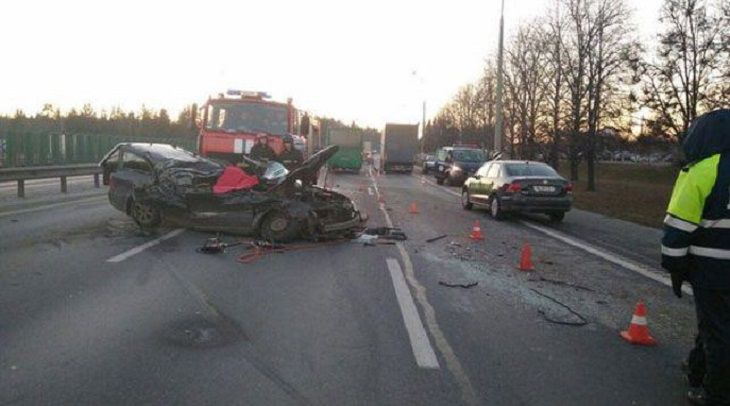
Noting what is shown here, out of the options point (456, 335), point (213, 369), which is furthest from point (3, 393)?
point (456, 335)

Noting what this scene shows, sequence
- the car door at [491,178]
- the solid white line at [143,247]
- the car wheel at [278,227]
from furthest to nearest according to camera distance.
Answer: the car door at [491,178] → the car wheel at [278,227] → the solid white line at [143,247]

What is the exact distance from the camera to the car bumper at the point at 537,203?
1577cm

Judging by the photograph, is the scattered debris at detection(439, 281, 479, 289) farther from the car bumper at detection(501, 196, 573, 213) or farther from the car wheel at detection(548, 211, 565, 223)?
the car wheel at detection(548, 211, 565, 223)

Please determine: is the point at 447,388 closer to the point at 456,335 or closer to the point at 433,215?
the point at 456,335

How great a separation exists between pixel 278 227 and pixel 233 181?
1148 mm

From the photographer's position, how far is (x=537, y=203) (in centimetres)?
1578

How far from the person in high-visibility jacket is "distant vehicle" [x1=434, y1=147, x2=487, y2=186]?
28429 millimetres

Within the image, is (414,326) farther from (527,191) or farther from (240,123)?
(240,123)

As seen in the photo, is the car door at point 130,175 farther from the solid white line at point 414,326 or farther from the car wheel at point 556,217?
the car wheel at point 556,217

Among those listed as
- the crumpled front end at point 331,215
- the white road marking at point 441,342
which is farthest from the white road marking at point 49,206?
the white road marking at point 441,342

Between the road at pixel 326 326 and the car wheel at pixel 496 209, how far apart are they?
551 cm

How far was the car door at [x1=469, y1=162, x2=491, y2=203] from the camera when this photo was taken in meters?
17.8

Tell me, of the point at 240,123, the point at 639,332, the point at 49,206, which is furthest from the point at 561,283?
the point at 49,206

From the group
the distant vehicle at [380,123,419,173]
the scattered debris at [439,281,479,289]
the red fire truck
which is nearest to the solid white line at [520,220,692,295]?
the scattered debris at [439,281,479,289]
